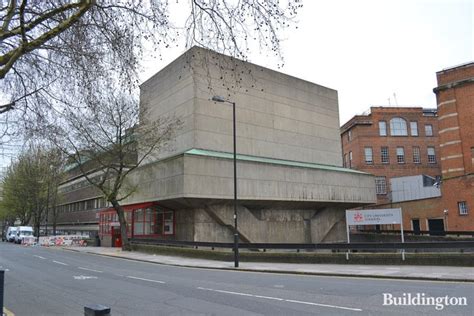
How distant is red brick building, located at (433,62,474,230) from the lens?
→ 127 ft

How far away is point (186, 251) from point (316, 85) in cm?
2732

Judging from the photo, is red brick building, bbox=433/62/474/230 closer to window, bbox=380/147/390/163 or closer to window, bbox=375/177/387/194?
window, bbox=375/177/387/194

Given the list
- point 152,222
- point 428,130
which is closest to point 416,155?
point 428,130

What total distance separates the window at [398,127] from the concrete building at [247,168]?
18093mm

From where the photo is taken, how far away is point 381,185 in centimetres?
5881

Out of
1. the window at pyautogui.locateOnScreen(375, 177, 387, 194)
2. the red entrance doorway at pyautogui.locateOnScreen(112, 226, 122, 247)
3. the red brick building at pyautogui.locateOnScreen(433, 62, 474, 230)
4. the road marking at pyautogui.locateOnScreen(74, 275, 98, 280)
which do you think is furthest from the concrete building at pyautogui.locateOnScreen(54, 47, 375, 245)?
the road marking at pyautogui.locateOnScreen(74, 275, 98, 280)

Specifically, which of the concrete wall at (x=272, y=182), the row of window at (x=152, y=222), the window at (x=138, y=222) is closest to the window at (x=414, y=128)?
the concrete wall at (x=272, y=182)

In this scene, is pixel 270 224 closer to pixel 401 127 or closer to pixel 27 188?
pixel 401 127

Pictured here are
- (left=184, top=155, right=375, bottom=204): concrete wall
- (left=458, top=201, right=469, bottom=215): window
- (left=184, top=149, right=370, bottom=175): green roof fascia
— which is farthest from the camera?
(left=458, top=201, right=469, bottom=215): window

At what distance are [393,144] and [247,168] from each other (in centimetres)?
3452

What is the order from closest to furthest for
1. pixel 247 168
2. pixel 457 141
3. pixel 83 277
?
pixel 83 277 → pixel 247 168 → pixel 457 141

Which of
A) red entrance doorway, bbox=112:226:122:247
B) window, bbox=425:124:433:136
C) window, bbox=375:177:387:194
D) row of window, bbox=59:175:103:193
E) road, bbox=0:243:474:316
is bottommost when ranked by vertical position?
road, bbox=0:243:474:316

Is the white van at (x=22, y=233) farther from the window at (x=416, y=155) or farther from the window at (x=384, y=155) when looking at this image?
the window at (x=416, y=155)

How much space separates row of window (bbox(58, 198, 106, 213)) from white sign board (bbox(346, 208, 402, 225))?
40.3 metres
